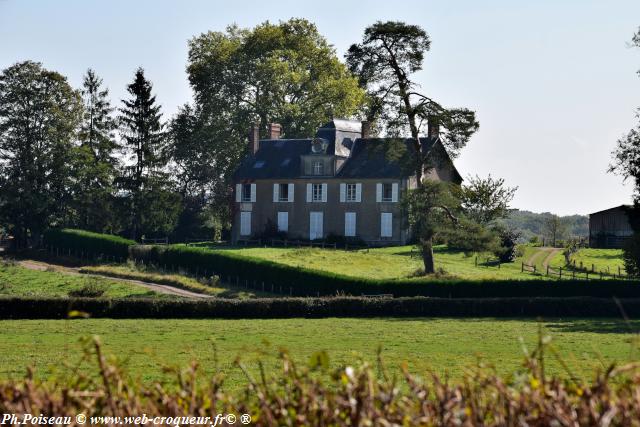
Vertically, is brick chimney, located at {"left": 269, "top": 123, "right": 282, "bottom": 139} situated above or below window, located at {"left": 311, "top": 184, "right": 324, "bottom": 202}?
above

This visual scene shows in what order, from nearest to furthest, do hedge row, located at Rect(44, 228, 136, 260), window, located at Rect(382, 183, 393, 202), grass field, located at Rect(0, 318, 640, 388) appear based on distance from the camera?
1. grass field, located at Rect(0, 318, 640, 388)
2. hedge row, located at Rect(44, 228, 136, 260)
3. window, located at Rect(382, 183, 393, 202)

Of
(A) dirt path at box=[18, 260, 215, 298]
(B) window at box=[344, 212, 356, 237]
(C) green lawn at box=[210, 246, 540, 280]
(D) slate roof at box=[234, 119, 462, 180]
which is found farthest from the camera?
(D) slate roof at box=[234, 119, 462, 180]

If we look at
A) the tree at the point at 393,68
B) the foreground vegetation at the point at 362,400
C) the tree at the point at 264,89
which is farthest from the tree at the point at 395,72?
the foreground vegetation at the point at 362,400

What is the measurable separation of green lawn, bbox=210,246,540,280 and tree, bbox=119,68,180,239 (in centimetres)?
1746

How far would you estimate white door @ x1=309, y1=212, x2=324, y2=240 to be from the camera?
82.8m

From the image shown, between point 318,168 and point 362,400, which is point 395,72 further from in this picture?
point 362,400

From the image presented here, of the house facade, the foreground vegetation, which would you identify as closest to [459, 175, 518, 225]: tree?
the house facade

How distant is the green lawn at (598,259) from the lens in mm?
66062

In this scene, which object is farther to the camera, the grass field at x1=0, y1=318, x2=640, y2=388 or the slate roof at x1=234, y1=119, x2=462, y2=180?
the slate roof at x1=234, y1=119, x2=462, y2=180

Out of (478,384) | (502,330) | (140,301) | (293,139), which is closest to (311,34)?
(293,139)

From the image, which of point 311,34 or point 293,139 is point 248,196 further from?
point 311,34

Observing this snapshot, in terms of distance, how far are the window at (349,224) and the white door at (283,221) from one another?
5103mm

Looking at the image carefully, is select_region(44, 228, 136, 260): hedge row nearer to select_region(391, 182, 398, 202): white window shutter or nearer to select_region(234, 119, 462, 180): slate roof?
select_region(234, 119, 462, 180): slate roof

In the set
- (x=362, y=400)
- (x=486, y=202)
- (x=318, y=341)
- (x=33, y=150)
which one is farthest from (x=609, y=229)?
(x=362, y=400)
